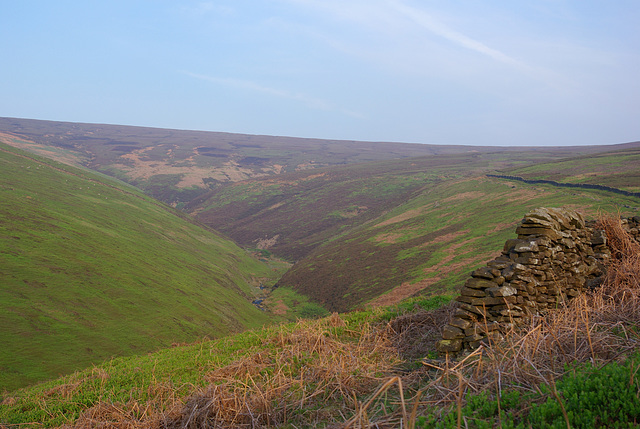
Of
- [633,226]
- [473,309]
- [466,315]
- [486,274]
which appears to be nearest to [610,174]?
[633,226]

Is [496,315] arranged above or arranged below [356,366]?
above

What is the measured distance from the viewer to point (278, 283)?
52469mm

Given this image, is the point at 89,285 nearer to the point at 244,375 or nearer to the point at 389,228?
the point at 244,375

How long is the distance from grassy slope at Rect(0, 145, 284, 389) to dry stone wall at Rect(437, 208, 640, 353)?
55.5 ft

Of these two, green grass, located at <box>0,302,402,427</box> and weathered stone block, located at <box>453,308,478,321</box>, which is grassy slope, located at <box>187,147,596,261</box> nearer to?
green grass, located at <box>0,302,402,427</box>

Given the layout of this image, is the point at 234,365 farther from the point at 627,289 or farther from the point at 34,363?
the point at 34,363

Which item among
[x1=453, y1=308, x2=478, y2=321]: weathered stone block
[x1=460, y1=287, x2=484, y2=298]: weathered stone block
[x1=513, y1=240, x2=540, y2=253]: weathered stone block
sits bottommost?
[x1=453, y1=308, x2=478, y2=321]: weathered stone block

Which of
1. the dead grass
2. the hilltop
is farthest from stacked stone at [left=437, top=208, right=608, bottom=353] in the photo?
the hilltop

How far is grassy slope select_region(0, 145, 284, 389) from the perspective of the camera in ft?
60.0

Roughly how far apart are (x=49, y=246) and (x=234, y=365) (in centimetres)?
2597

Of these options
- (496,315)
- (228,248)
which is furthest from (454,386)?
(228,248)

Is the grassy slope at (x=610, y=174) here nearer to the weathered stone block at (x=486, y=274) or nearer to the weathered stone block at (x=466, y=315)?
the weathered stone block at (x=486, y=274)

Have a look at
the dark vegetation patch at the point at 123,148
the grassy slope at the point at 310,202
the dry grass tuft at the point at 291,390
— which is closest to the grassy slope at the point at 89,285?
the dry grass tuft at the point at 291,390

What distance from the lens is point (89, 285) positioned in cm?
2514
